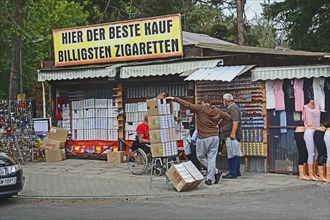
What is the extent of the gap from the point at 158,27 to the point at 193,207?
6.77m

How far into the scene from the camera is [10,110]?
1650 cm

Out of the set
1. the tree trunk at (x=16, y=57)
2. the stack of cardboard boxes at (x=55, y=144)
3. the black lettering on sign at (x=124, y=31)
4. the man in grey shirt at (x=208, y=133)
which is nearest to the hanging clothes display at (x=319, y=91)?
the man in grey shirt at (x=208, y=133)

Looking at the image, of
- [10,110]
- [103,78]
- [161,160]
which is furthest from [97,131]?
[161,160]

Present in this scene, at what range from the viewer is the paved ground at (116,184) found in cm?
1076

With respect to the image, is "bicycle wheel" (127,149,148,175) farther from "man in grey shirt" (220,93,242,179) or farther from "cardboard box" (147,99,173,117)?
"man in grey shirt" (220,93,242,179)

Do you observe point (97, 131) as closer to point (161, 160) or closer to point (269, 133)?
point (161, 160)

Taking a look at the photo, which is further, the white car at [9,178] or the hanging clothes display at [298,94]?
the hanging clothes display at [298,94]

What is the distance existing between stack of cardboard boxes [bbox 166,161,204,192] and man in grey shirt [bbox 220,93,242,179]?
1493mm

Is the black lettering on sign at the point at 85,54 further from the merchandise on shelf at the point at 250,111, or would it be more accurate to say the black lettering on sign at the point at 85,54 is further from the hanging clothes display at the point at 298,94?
the hanging clothes display at the point at 298,94

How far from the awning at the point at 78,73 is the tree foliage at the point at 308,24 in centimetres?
1233

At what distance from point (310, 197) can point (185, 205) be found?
2.34 metres

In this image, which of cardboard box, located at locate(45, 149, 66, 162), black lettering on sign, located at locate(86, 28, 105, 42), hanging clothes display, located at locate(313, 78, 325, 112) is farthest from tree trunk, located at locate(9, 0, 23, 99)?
hanging clothes display, located at locate(313, 78, 325, 112)

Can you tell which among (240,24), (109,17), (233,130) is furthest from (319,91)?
A: (109,17)

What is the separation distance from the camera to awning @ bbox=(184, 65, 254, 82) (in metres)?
12.5
